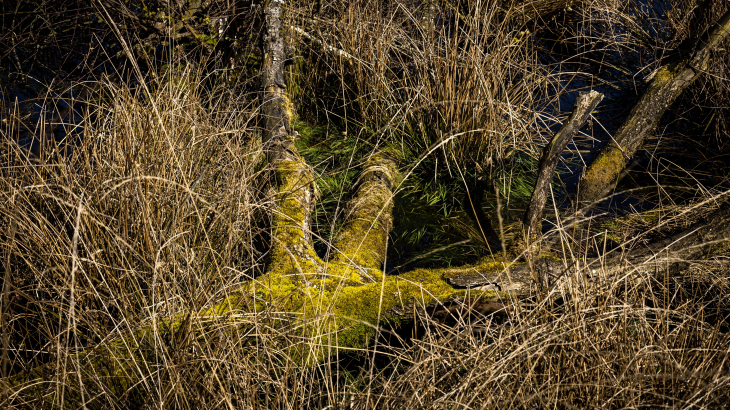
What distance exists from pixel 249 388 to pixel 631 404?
102 centimetres

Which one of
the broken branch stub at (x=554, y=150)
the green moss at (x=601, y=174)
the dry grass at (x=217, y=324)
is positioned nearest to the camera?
the dry grass at (x=217, y=324)

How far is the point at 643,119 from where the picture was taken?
3.18 metres

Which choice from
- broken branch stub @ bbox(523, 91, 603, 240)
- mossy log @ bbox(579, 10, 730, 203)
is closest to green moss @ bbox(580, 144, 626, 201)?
mossy log @ bbox(579, 10, 730, 203)

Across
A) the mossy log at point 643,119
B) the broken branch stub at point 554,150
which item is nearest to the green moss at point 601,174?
the mossy log at point 643,119

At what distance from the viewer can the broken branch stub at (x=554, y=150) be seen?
238 centimetres

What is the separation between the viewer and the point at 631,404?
4.59 ft

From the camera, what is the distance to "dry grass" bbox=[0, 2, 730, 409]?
142cm

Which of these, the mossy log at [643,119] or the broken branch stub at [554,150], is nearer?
the broken branch stub at [554,150]

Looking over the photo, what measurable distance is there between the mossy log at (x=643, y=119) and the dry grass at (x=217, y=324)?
797mm

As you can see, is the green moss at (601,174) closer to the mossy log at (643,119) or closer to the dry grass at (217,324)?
the mossy log at (643,119)

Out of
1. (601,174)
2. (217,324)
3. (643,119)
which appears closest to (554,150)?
(601,174)

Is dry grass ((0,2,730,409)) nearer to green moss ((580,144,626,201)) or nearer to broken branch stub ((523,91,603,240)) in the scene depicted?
broken branch stub ((523,91,603,240))

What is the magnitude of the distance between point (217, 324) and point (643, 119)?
9.24 feet

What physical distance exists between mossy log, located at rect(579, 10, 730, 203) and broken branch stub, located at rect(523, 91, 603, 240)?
747 mm
